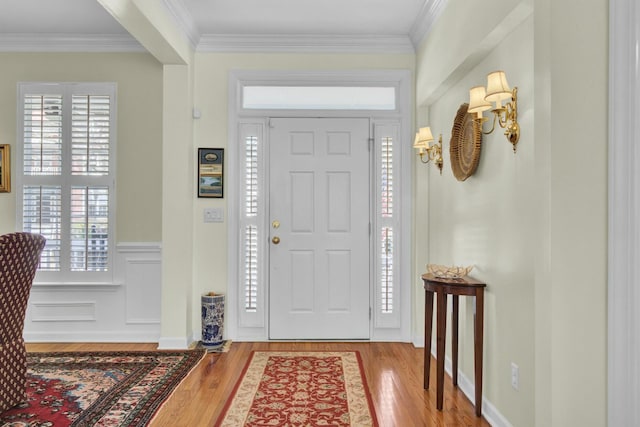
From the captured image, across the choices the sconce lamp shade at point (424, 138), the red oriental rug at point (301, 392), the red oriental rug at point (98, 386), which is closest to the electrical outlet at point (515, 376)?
the red oriental rug at point (301, 392)

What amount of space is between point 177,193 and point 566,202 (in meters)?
3.09

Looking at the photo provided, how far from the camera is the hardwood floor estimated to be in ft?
8.38

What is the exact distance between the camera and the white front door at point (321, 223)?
4105 millimetres

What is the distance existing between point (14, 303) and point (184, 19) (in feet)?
7.93

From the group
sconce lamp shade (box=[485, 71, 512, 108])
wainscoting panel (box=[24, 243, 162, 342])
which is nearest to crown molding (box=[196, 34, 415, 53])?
wainscoting panel (box=[24, 243, 162, 342])

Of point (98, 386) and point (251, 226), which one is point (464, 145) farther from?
point (98, 386)

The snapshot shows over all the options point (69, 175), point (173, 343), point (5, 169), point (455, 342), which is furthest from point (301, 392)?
point (5, 169)

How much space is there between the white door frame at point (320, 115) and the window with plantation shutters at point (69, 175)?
3.67ft

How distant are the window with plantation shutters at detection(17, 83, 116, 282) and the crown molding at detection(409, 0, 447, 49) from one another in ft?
9.10

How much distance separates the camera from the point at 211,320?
3.86 meters

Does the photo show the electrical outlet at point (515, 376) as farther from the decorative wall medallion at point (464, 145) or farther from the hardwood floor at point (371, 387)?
the decorative wall medallion at point (464, 145)

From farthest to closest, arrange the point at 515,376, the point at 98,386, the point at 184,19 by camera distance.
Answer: the point at 184,19
the point at 98,386
the point at 515,376

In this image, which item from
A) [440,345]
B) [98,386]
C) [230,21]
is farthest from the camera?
[230,21]

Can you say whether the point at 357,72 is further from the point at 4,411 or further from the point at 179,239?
the point at 4,411
